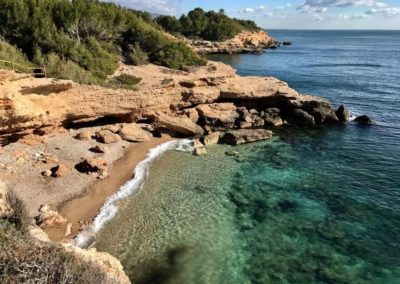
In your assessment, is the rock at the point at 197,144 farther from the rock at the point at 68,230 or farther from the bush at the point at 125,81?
the rock at the point at 68,230

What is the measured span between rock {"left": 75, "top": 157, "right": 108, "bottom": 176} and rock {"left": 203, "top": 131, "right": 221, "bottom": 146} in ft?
28.7

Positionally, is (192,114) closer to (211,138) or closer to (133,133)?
(211,138)

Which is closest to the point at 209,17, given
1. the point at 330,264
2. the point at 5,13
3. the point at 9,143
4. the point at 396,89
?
the point at 396,89

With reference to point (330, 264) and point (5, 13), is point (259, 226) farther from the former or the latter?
point (5, 13)

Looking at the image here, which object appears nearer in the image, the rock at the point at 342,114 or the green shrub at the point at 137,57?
the rock at the point at 342,114

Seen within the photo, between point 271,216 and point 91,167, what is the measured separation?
1080 centimetres

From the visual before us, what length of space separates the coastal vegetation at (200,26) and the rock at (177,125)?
76197 mm

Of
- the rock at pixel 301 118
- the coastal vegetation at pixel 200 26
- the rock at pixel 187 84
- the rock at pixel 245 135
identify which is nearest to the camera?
the rock at pixel 245 135

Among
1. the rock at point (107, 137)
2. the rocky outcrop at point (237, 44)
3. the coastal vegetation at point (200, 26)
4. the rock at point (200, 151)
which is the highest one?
the coastal vegetation at point (200, 26)

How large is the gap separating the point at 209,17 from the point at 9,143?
9572 centimetres

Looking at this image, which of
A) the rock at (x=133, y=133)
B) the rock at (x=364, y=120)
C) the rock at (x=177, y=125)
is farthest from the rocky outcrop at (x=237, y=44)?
the rock at (x=133, y=133)

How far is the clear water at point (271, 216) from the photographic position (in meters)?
16.3

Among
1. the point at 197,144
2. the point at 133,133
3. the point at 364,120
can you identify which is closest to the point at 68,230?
the point at 133,133

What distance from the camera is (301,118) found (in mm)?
36031
